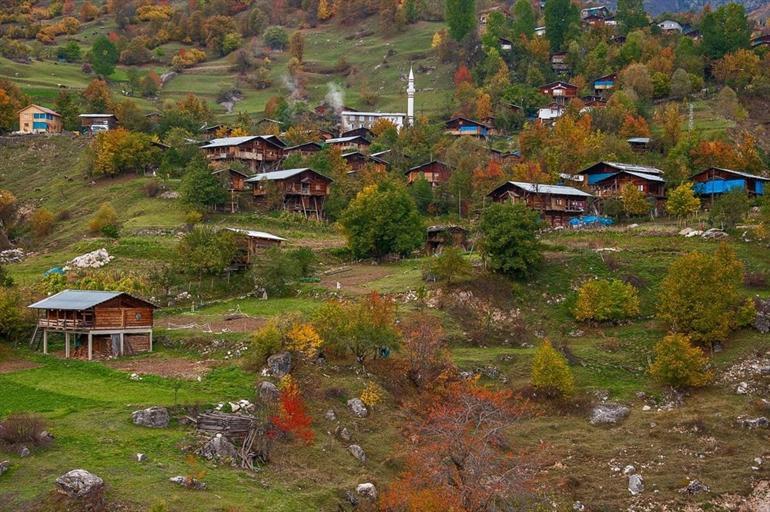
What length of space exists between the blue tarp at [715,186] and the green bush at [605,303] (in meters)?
21.5

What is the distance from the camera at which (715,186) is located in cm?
7481

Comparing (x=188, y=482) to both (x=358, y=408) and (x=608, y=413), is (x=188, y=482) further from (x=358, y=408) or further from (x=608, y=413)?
(x=608, y=413)

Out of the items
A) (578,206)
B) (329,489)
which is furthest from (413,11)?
(329,489)

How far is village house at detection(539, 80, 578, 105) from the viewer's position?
4338 inches

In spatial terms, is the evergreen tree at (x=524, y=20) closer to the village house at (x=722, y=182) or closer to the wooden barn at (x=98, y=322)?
the village house at (x=722, y=182)

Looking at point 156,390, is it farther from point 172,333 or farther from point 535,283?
point 535,283

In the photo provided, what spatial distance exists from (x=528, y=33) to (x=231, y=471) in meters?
100

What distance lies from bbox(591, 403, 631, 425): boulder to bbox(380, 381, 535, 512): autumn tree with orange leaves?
4906 mm

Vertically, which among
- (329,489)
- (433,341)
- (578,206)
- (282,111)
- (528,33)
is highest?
(528,33)

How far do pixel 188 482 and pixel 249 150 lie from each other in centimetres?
6053

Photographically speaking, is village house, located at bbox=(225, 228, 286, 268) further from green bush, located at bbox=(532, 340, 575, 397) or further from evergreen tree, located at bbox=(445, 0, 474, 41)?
evergreen tree, located at bbox=(445, 0, 474, 41)

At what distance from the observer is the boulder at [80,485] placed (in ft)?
108

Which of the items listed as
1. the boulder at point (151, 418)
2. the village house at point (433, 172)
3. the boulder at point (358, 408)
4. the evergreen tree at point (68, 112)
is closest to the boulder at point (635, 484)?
the boulder at point (358, 408)

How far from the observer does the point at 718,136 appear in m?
87.8
